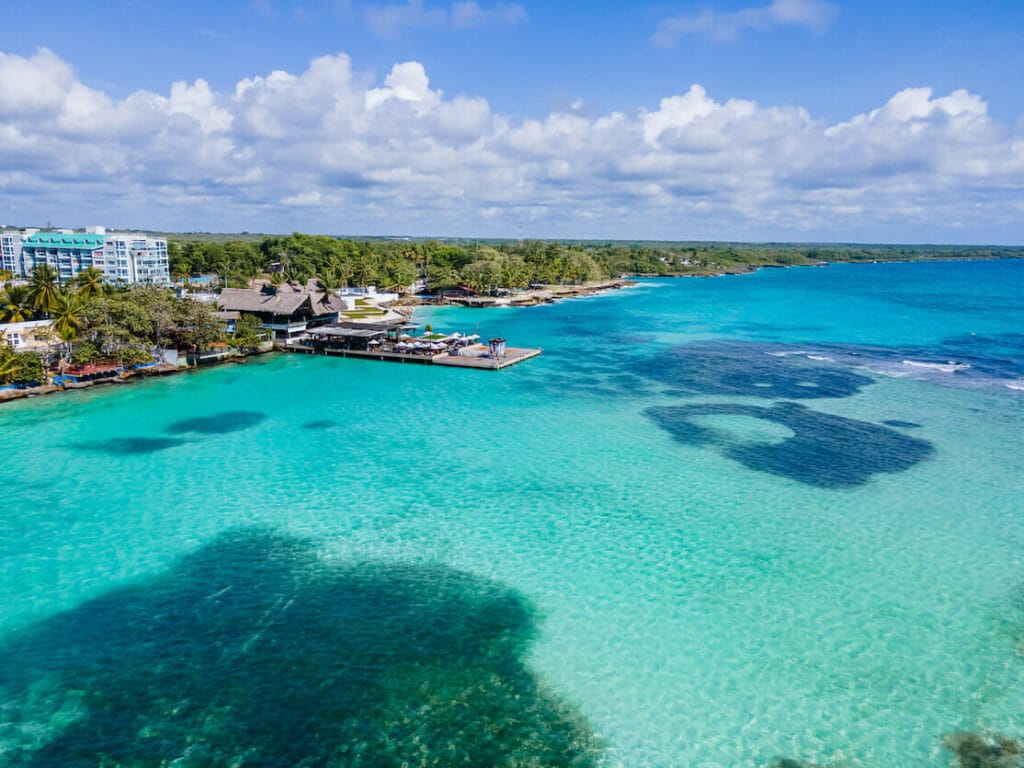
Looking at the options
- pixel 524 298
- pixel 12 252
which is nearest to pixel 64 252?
pixel 12 252

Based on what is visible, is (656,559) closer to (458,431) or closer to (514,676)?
(514,676)

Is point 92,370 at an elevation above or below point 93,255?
below

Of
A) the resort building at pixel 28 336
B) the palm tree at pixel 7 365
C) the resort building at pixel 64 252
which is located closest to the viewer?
the palm tree at pixel 7 365

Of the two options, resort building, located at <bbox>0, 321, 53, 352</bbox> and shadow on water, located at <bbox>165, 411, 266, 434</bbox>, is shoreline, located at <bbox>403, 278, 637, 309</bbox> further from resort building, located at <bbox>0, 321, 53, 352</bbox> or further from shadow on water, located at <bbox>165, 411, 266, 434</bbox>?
shadow on water, located at <bbox>165, 411, 266, 434</bbox>

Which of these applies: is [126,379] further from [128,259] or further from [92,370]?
[128,259]

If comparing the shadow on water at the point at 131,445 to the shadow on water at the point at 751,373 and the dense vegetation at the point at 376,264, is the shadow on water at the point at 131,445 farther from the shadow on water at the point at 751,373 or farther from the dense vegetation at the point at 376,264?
the dense vegetation at the point at 376,264

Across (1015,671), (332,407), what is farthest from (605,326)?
(1015,671)

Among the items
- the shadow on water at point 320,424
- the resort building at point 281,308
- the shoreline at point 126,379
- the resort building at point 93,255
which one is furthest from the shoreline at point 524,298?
the shadow on water at point 320,424
